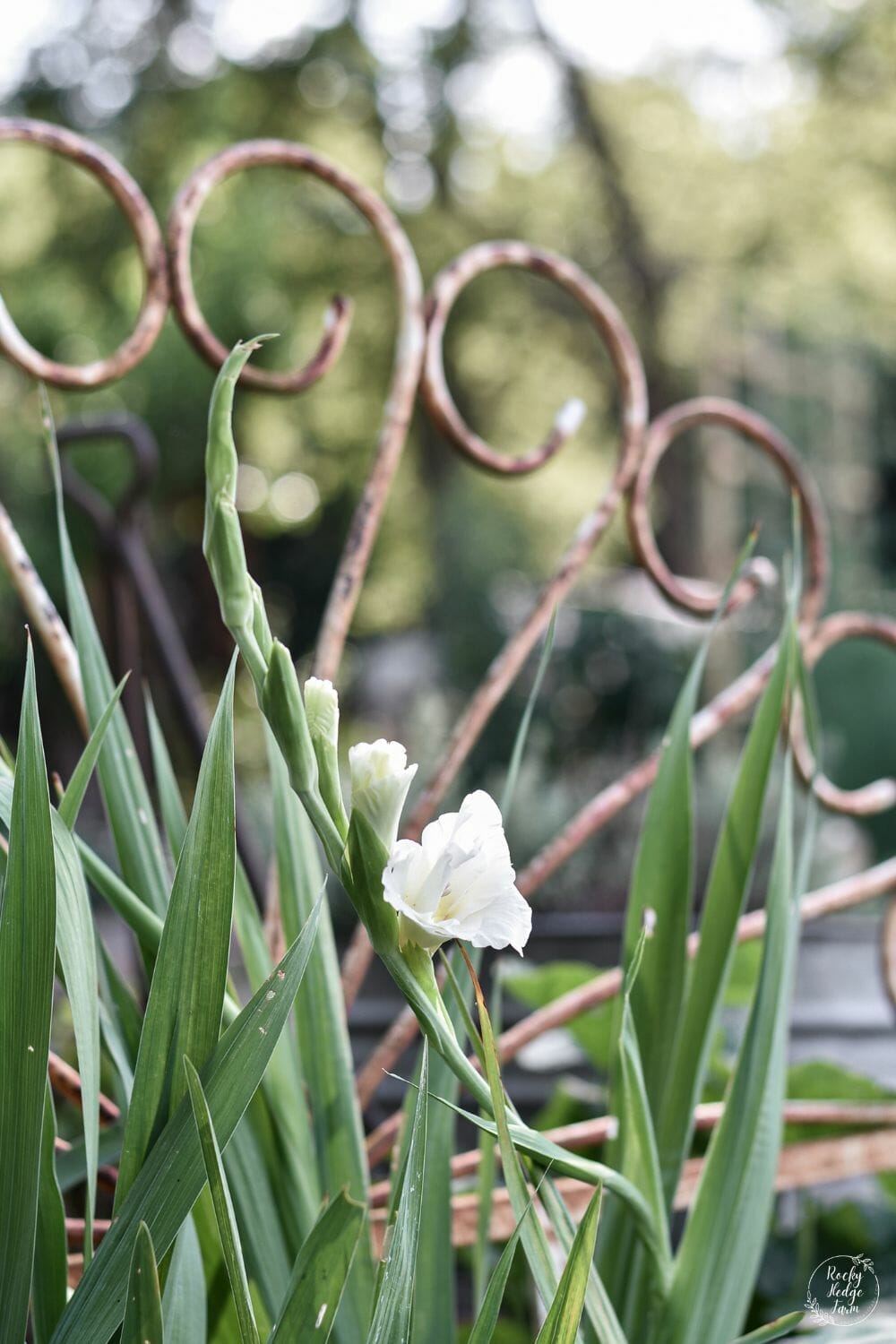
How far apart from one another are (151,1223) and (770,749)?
25 centimetres

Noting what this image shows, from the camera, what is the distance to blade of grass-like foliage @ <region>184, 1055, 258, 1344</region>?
246 mm

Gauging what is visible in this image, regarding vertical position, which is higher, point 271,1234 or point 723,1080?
point 271,1234

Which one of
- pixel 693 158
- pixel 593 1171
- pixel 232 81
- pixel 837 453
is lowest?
pixel 837 453

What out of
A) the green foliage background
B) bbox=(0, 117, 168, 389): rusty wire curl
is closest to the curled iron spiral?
bbox=(0, 117, 168, 389): rusty wire curl

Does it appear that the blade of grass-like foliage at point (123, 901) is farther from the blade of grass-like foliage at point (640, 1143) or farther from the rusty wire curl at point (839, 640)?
the rusty wire curl at point (839, 640)

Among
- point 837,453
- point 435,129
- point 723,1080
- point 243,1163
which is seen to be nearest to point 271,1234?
point 243,1163

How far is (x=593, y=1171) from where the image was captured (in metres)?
0.29

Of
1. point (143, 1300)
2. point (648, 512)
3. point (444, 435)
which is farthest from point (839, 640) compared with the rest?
point (143, 1300)

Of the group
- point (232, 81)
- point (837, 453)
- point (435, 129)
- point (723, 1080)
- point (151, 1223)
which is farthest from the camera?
point (435, 129)

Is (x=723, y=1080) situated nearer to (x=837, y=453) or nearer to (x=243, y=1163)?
(x=243, y=1163)

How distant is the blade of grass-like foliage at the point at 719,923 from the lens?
41 centimetres

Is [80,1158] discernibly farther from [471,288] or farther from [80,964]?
[471,288]

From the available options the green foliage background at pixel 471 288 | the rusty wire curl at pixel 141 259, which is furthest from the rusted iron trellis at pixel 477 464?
the green foliage background at pixel 471 288

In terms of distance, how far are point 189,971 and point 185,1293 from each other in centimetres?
10
